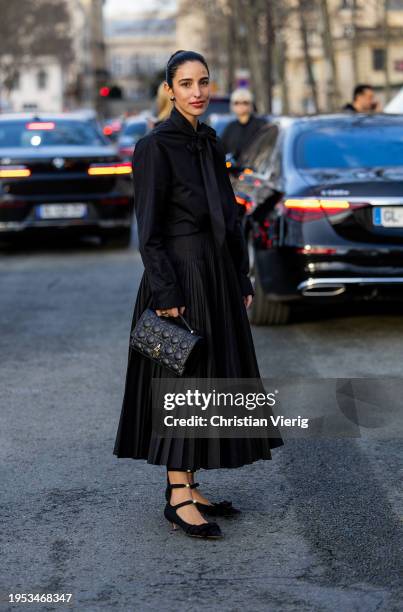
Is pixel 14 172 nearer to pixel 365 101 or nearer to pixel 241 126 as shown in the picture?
pixel 241 126

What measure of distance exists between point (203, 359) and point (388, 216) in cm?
425

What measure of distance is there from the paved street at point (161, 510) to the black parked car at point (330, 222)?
0.45m

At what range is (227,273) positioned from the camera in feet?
16.4

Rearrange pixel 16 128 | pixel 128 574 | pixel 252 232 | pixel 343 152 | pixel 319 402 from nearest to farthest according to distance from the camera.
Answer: pixel 128 574, pixel 319 402, pixel 343 152, pixel 252 232, pixel 16 128

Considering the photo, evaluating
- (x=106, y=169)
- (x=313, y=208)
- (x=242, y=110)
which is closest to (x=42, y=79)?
(x=106, y=169)

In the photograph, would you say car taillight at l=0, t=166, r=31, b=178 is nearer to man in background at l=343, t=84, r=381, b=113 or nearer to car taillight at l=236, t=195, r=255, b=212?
man in background at l=343, t=84, r=381, b=113

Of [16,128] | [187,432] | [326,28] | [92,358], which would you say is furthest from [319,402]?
[326,28]

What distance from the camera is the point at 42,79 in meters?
159

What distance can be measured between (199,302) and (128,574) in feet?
3.27

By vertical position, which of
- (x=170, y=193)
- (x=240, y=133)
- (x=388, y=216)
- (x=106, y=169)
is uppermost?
(x=170, y=193)

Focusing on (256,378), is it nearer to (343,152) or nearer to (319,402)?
(319,402)

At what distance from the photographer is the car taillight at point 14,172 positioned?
1515 centimetres

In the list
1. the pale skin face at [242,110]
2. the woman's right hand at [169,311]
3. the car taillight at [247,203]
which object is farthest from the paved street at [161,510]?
the pale skin face at [242,110]

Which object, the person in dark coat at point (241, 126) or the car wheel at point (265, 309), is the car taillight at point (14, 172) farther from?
the car wheel at point (265, 309)
